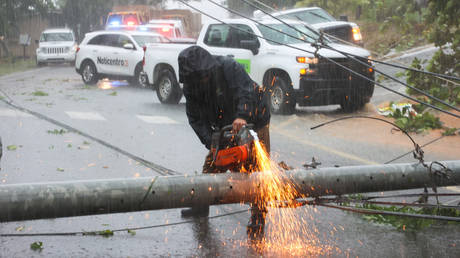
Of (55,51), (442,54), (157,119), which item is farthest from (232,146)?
(55,51)

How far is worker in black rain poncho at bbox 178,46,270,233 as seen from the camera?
5.14m

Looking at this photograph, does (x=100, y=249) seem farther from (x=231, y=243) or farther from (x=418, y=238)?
(x=418, y=238)

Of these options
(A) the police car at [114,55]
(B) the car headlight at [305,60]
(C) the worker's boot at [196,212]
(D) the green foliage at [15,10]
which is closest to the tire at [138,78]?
(A) the police car at [114,55]

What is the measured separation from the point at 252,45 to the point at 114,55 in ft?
30.2

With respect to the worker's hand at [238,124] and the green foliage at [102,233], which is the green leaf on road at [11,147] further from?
the worker's hand at [238,124]

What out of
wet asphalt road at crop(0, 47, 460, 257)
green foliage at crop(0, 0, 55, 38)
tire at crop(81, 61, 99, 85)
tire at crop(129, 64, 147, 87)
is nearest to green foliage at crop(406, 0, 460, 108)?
wet asphalt road at crop(0, 47, 460, 257)

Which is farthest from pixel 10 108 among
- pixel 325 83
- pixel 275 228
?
pixel 275 228

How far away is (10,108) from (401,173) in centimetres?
1275

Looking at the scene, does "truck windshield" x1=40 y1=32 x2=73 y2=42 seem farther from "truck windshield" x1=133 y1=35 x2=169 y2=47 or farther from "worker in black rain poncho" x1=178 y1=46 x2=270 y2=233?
"worker in black rain poncho" x1=178 y1=46 x2=270 y2=233

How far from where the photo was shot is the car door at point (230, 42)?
1455 cm

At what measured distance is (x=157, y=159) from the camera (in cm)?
938

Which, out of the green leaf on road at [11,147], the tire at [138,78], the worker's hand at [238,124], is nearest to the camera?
the worker's hand at [238,124]

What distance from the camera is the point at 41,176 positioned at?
822cm

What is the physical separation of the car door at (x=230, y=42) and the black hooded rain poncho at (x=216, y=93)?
349 inches
